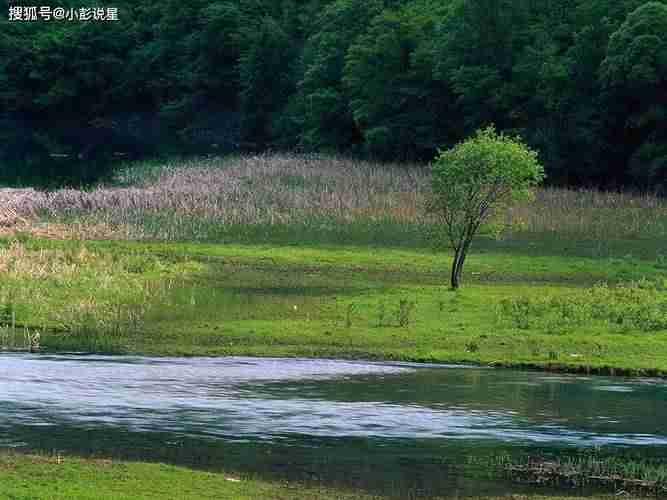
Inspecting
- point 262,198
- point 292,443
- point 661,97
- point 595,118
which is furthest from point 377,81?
point 292,443

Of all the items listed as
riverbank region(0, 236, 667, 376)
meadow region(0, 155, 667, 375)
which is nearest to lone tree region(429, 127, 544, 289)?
meadow region(0, 155, 667, 375)

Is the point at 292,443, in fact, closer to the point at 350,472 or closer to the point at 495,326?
the point at 350,472

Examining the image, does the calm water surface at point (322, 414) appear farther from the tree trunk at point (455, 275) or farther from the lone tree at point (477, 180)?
the lone tree at point (477, 180)

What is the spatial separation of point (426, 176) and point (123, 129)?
91.8 meters

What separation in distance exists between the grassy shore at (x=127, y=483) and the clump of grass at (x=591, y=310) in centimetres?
1551

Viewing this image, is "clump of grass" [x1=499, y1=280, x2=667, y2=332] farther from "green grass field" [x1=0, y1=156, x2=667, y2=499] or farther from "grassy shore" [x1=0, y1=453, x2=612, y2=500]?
"grassy shore" [x1=0, y1=453, x2=612, y2=500]

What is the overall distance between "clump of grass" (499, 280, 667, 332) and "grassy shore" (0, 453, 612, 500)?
50.9 ft

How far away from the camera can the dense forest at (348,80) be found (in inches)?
3184

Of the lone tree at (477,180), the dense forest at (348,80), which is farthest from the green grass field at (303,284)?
the dense forest at (348,80)

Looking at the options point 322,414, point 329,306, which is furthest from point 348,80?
point 322,414

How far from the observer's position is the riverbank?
3192 centimetres

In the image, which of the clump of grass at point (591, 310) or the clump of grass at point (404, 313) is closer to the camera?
the clump of grass at point (404, 313)

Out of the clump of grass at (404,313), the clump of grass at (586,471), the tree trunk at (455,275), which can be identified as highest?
the tree trunk at (455,275)

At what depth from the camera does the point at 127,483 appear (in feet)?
61.7
